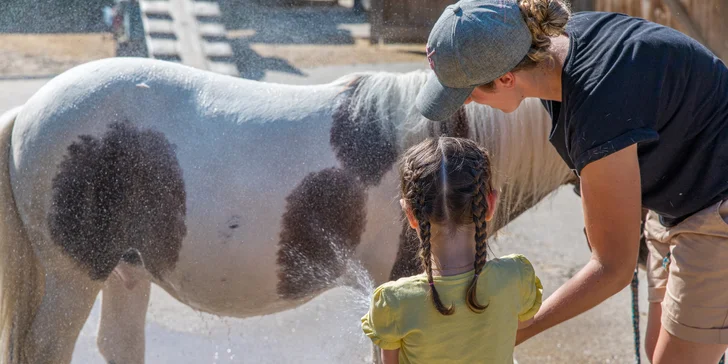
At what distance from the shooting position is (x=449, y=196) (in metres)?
1.38

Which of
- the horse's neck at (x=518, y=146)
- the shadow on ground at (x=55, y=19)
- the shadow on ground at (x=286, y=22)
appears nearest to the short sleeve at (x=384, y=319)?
the horse's neck at (x=518, y=146)

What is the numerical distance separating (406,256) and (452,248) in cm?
92

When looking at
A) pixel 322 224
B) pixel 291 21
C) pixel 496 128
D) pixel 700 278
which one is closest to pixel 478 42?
pixel 700 278

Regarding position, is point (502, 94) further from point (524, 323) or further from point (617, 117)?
point (524, 323)

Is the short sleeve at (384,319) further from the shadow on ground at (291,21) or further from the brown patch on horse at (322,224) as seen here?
the shadow on ground at (291,21)

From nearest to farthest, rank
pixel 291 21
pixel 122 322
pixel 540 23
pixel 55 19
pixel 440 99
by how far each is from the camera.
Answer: pixel 540 23
pixel 440 99
pixel 122 322
pixel 55 19
pixel 291 21

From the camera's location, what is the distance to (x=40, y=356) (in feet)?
7.89

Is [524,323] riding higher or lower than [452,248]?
lower

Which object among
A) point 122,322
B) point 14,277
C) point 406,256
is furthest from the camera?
point 122,322

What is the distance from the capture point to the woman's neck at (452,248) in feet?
4.62

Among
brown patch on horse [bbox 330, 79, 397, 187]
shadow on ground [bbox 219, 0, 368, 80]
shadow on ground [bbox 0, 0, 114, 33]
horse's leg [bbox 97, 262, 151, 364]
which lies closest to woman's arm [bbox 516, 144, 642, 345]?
brown patch on horse [bbox 330, 79, 397, 187]

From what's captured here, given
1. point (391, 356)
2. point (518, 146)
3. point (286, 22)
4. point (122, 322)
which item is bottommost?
point (286, 22)

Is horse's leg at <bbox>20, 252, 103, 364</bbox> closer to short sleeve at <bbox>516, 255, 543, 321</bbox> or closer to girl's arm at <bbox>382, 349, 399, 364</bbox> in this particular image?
girl's arm at <bbox>382, 349, 399, 364</bbox>

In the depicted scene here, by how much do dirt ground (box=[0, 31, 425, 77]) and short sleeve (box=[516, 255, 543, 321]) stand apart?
22.8 feet
